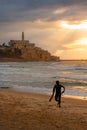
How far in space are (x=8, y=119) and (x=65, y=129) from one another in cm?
209

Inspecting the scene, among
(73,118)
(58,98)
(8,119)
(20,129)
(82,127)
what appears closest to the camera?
(20,129)

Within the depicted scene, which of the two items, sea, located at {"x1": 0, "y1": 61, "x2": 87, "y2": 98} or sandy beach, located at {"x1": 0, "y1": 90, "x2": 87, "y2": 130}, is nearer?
sandy beach, located at {"x1": 0, "y1": 90, "x2": 87, "y2": 130}

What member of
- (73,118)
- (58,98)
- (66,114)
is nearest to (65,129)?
(73,118)

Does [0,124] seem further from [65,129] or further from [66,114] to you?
[66,114]

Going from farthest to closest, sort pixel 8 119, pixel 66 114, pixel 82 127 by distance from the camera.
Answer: pixel 66 114
pixel 8 119
pixel 82 127

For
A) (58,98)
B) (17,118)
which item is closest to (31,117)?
(17,118)

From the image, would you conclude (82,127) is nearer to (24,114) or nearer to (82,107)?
(24,114)

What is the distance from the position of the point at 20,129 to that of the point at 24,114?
9.02ft

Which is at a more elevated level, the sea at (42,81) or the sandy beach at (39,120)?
the sandy beach at (39,120)

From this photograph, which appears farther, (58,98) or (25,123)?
(58,98)

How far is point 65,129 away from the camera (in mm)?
10102

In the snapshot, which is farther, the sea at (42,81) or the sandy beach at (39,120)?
the sea at (42,81)

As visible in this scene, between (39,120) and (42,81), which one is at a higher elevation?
(39,120)

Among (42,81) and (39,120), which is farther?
(42,81)
